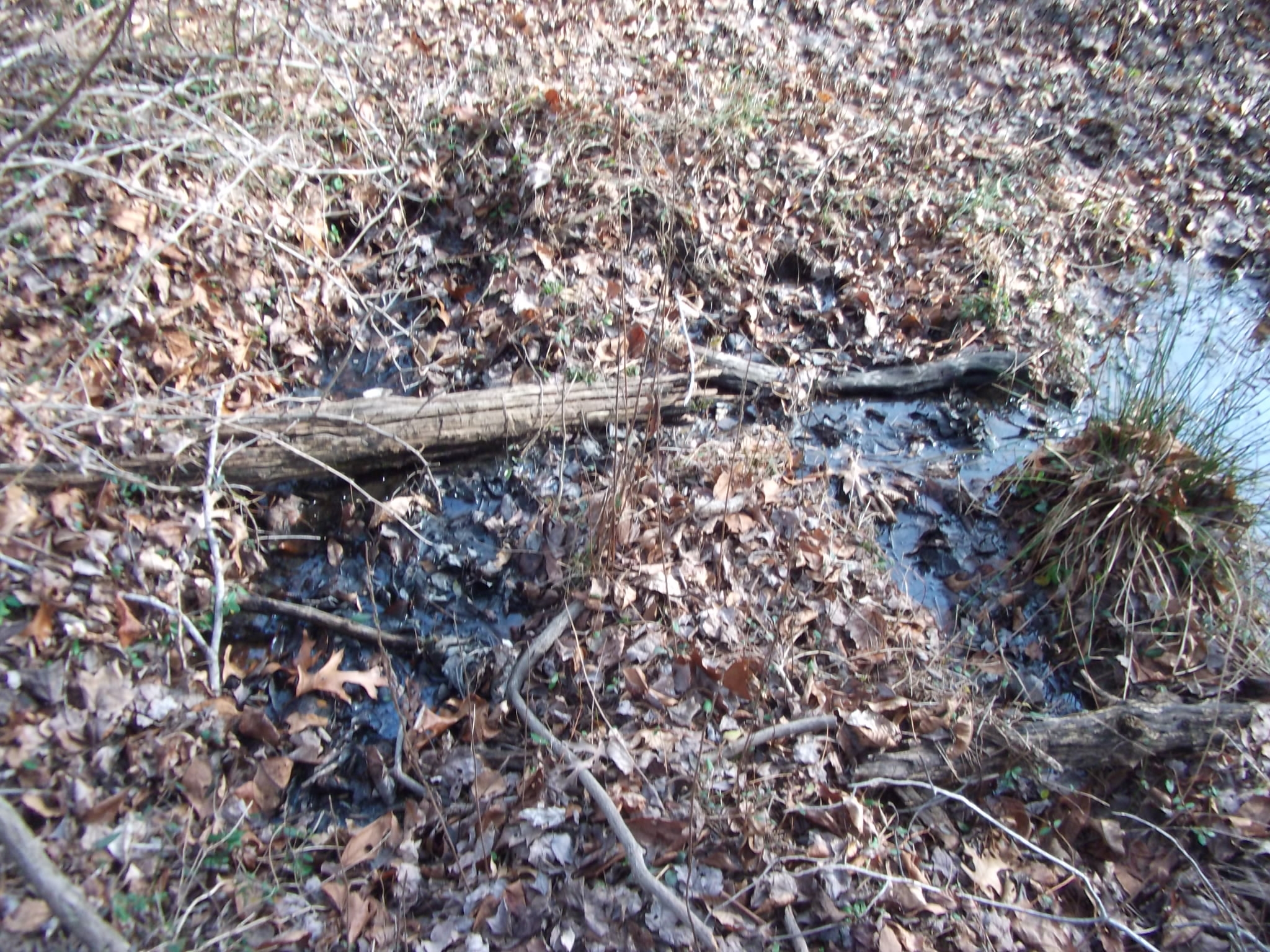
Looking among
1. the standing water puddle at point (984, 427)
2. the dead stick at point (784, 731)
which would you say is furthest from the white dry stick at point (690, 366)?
the dead stick at point (784, 731)

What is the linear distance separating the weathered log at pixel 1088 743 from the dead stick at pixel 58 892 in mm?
2744

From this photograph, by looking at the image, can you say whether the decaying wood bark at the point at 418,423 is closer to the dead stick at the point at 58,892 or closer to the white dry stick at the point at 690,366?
the white dry stick at the point at 690,366

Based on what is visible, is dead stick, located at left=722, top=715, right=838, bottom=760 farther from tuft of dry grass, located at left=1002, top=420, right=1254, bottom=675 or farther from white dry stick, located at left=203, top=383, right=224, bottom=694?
white dry stick, located at left=203, top=383, right=224, bottom=694

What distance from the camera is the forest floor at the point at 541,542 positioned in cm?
304

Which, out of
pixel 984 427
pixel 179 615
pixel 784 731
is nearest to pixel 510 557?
pixel 179 615

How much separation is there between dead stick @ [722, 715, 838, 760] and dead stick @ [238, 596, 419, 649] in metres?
1.58

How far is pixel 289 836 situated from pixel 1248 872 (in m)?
3.82

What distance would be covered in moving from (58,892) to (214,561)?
1.53m

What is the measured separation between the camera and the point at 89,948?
2.46 m

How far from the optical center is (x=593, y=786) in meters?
3.18

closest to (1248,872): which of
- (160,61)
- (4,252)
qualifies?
(4,252)

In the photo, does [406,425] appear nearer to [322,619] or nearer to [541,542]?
[541,542]

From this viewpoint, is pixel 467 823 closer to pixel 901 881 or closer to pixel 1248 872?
pixel 901 881

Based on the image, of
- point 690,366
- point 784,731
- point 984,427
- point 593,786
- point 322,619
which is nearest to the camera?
point 593,786
